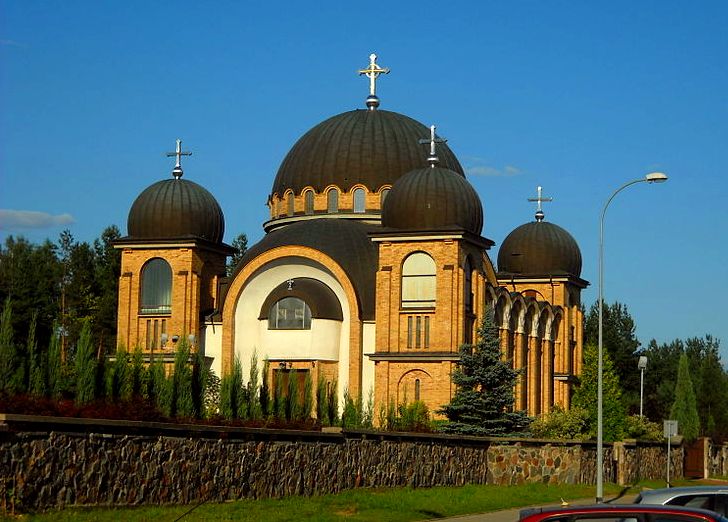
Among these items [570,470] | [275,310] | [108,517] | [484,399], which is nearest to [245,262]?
[275,310]

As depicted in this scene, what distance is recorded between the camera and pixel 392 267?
51.2 m

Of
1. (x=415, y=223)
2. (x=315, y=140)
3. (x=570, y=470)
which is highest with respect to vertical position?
(x=315, y=140)

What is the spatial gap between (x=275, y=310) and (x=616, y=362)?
39.6 metres

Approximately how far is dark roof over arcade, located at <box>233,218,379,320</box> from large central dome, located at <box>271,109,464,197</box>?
9.90 feet

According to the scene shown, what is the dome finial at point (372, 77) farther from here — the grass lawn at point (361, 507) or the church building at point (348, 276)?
the grass lawn at point (361, 507)

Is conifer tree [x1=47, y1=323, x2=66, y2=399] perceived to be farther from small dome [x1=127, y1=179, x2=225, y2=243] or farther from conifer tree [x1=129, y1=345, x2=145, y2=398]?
small dome [x1=127, y1=179, x2=225, y2=243]

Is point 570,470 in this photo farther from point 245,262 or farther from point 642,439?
point 245,262

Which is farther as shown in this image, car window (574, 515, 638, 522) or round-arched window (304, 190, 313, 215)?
round-arched window (304, 190, 313, 215)

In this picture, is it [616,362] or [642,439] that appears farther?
[616,362]

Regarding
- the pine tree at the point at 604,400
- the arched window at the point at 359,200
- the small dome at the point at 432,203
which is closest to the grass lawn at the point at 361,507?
the pine tree at the point at 604,400

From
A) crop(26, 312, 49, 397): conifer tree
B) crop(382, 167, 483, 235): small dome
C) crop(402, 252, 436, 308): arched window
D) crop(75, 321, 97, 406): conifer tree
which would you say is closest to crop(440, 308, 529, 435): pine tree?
crop(402, 252, 436, 308): arched window

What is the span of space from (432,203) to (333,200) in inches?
335

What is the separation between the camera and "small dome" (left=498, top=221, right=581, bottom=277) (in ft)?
219

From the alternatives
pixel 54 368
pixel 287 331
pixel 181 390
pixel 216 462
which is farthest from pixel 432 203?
pixel 54 368
